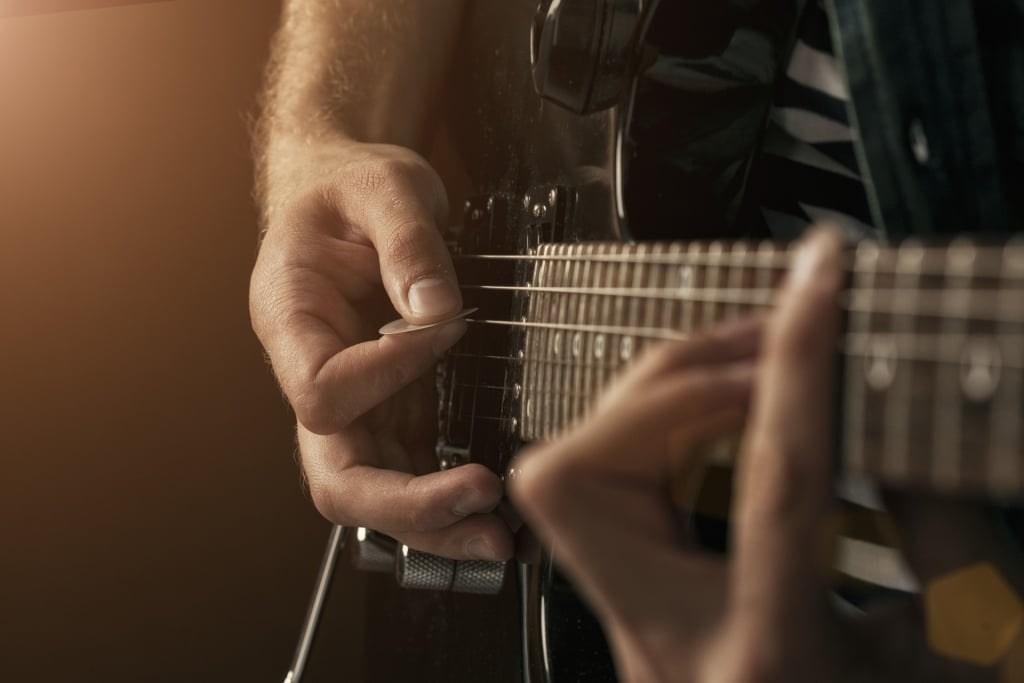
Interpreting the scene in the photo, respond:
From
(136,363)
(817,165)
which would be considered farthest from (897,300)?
(136,363)

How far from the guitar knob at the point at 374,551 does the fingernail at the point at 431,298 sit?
0.91 feet

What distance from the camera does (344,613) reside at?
1.43 meters

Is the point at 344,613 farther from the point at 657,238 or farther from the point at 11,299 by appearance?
the point at 657,238

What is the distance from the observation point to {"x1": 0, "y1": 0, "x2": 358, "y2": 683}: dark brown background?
130 cm

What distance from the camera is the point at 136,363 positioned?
136 centimetres

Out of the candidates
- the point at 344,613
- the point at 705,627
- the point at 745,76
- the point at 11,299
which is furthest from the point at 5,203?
the point at 705,627

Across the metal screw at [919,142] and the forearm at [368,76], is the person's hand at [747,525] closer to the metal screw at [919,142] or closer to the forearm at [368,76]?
the metal screw at [919,142]

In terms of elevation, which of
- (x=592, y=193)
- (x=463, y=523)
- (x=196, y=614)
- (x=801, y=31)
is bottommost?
(x=196, y=614)

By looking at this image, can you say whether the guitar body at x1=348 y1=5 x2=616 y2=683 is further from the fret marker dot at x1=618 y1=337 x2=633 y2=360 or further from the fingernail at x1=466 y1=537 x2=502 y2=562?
the fret marker dot at x1=618 y1=337 x2=633 y2=360

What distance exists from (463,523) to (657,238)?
26 centimetres

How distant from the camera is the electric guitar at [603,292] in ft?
1.06

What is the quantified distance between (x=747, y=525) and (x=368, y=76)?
0.79m

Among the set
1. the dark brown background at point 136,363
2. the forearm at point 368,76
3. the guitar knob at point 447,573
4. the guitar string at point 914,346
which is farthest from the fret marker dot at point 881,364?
the dark brown background at point 136,363

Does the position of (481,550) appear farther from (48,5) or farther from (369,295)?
(48,5)
